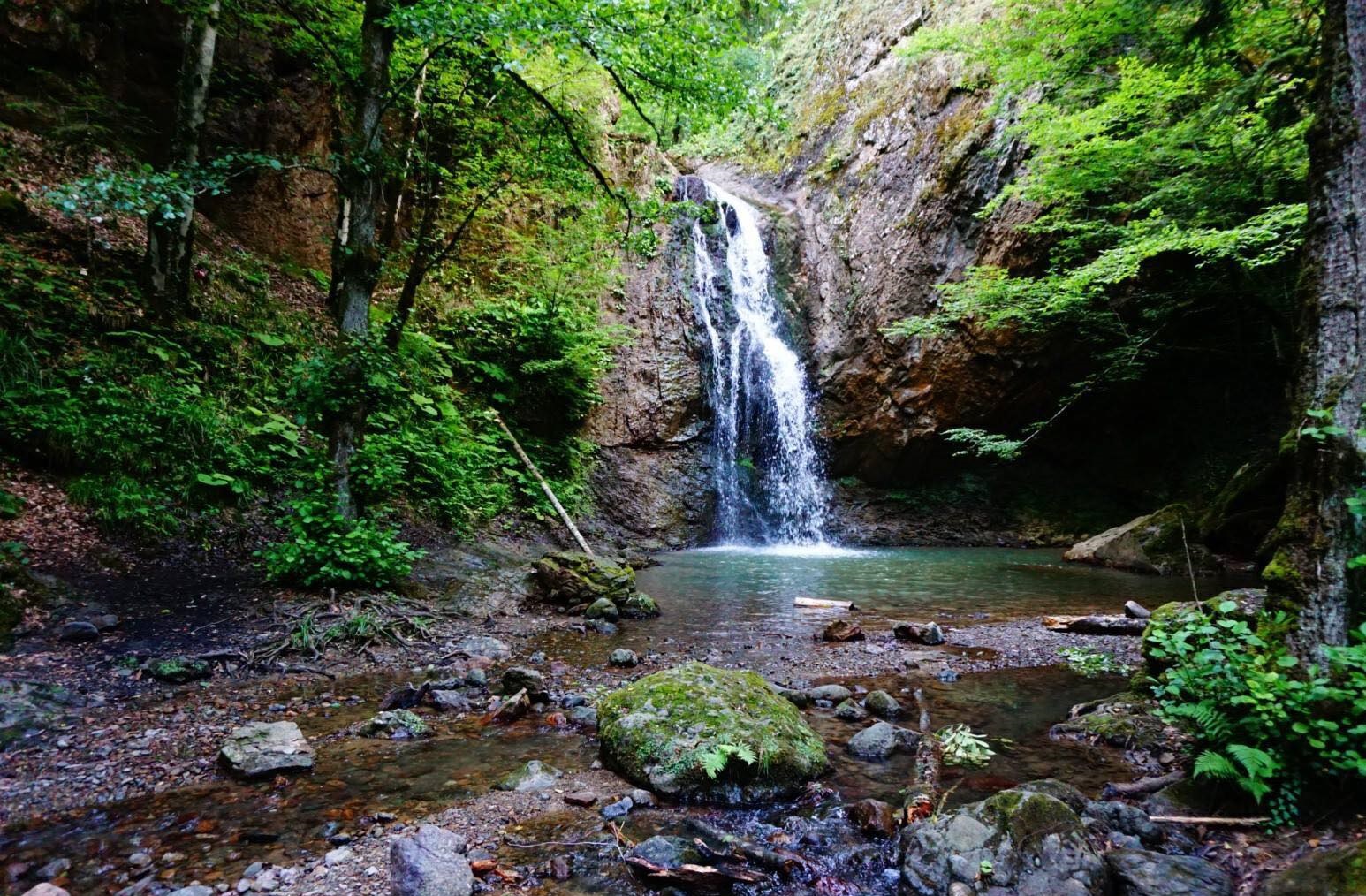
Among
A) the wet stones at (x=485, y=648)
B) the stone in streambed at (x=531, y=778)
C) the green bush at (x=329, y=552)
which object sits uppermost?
the green bush at (x=329, y=552)

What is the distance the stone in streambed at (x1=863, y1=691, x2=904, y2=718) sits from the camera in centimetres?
408

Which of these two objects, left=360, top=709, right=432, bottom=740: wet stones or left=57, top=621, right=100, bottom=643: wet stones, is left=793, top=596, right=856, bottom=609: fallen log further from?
left=57, top=621, right=100, bottom=643: wet stones

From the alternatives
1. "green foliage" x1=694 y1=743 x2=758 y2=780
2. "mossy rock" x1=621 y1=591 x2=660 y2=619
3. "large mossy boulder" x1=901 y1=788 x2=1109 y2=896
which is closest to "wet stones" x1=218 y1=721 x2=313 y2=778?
"green foliage" x1=694 y1=743 x2=758 y2=780

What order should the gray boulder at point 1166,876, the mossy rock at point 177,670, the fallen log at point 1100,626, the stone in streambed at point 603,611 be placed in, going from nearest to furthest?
the gray boulder at point 1166,876 < the mossy rock at point 177,670 < the fallen log at point 1100,626 < the stone in streambed at point 603,611

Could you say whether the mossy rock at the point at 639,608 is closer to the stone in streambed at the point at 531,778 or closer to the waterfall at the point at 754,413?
the stone in streambed at the point at 531,778

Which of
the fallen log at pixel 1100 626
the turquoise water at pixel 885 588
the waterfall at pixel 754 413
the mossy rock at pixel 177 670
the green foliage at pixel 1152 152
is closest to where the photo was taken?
the mossy rock at pixel 177 670

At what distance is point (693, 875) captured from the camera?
2.30 metres

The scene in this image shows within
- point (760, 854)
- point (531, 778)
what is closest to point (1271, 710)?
point (760, 854)

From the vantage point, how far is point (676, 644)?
5691mm

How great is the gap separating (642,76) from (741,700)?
5.80 meters

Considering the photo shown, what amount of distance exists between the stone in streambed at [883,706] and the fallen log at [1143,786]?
129 cm

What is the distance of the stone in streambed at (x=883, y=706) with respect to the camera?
161 inches

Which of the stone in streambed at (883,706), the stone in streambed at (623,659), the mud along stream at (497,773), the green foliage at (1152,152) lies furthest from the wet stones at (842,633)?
the green foliage at (1152,152)

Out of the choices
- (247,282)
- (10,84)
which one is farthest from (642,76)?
(10,84)
